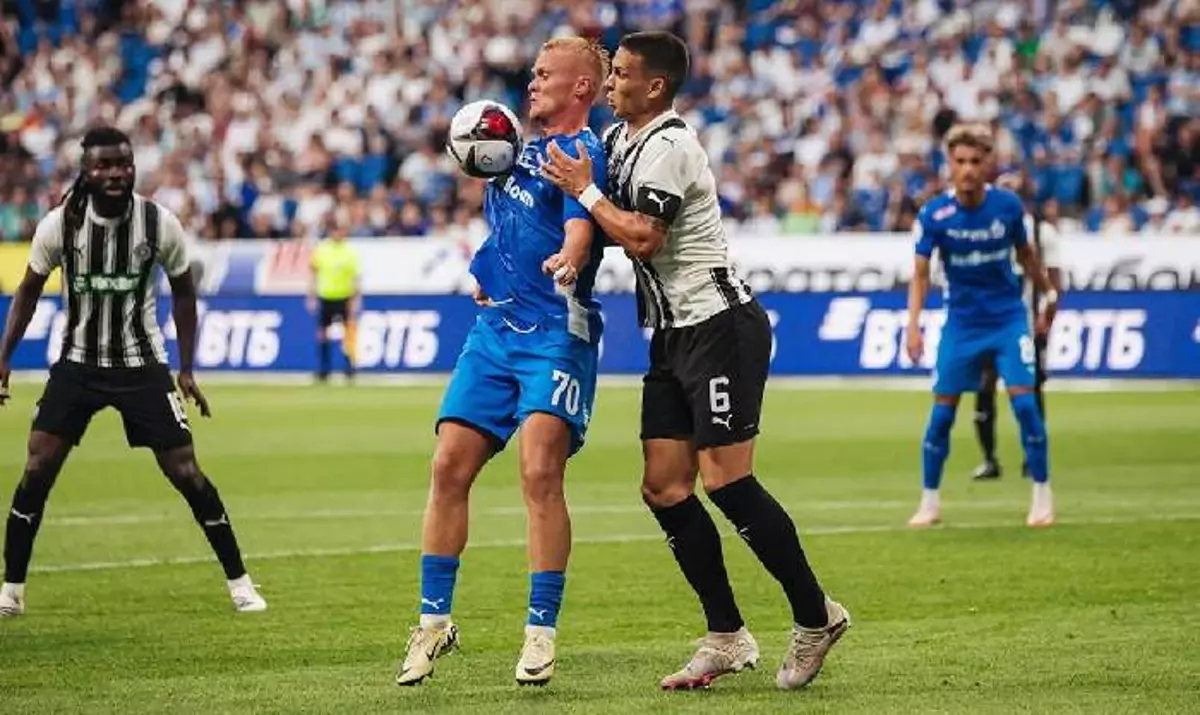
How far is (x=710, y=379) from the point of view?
8352 millimetres

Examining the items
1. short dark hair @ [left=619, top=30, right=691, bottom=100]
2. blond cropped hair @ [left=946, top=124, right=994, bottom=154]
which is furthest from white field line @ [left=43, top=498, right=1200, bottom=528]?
short dark hair @ [left=619, top=30, right=691, bottom=100]

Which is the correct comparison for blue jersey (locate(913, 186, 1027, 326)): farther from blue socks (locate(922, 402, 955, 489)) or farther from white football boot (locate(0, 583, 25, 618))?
white football boot (locate(0, 583, 25, 618))

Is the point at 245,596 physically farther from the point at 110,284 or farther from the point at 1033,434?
the point at 1033,434

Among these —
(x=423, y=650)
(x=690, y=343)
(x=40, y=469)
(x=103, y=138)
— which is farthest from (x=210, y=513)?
(x=690, y=343)

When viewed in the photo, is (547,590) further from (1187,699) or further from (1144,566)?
(1144,566)

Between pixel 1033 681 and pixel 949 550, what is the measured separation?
15.0ft

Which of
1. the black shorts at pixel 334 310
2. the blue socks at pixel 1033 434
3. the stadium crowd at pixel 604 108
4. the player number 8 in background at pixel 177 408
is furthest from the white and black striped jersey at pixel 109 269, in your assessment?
the black shorts at pixel 334 310

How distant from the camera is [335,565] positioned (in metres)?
12.7

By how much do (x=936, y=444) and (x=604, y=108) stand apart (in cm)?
2071

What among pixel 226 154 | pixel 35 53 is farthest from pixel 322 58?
pixel 35 53

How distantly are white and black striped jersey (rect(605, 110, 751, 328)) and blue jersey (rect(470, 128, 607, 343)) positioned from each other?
0.42 feet

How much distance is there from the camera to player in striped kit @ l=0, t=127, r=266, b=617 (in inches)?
431

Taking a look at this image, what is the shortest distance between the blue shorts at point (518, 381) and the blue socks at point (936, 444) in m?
6.13

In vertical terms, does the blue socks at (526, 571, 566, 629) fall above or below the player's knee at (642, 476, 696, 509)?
below
